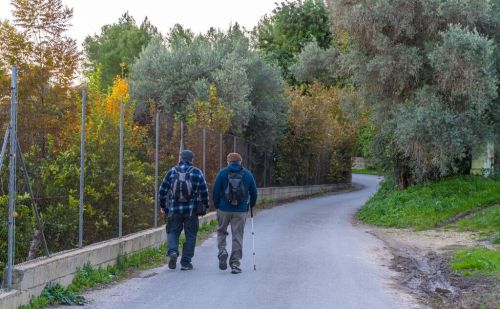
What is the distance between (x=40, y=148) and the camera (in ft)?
37.2

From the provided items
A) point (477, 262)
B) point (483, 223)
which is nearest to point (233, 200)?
point (477, 262)

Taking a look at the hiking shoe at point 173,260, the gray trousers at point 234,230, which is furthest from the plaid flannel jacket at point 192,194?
the hiking shoe at point 173,260

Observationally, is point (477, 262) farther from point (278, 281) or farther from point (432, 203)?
point (432, 203)

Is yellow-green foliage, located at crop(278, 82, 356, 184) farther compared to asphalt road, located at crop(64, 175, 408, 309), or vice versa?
yellow-green foliage, located at crop(278, 82, 356, 184)

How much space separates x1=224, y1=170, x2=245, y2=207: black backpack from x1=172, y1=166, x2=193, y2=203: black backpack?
0.60 meters

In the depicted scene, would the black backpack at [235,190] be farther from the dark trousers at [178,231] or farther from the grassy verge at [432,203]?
the grassy verge at [432,203]

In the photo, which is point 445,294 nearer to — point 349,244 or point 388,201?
point 349,244

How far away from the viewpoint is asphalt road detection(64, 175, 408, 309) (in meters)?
9.24

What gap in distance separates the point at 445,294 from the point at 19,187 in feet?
19.9

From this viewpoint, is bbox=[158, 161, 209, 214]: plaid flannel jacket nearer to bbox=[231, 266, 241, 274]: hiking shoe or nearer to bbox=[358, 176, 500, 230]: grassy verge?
bbox=[231, 266, 241, 274]: hiking shoe

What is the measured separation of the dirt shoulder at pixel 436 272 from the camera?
385 inches

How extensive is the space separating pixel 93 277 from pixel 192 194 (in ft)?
7.39

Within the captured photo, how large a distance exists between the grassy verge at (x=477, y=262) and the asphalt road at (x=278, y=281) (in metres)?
1.29

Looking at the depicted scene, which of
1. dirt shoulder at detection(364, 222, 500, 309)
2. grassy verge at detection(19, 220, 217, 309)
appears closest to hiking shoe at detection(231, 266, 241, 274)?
grassy verge at detection(19, 220, 217, 309)
